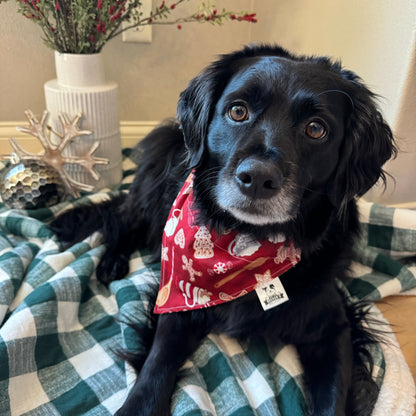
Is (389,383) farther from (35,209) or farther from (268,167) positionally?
(35,209)

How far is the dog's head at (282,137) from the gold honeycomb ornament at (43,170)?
0.82 meters

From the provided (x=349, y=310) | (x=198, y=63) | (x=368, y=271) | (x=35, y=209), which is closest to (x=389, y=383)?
(x=349, y=310)

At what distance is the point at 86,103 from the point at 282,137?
107 cm

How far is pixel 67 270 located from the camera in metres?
1.15

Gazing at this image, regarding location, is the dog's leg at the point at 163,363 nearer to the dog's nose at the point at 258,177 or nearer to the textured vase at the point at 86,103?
the dog's nose at the point at 258,177

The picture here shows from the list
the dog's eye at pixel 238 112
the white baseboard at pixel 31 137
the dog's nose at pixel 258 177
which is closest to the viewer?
the dog's nose at pixel 258 177

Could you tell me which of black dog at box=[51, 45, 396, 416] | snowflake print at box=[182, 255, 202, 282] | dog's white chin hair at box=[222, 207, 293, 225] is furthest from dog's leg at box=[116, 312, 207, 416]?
dog's white chin hair at box=[222, 207, 293, 225]

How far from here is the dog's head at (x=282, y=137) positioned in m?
0.77

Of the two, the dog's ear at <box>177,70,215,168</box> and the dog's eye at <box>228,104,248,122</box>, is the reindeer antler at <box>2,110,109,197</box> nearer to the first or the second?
the dog's ear at <box>177,70,215,168</box>

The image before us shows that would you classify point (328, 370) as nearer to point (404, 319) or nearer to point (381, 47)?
point (404, 319)

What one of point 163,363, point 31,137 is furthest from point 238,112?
point 31,137

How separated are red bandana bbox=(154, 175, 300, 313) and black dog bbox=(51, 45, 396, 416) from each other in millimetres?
33

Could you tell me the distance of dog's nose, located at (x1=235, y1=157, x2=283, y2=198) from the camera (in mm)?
719

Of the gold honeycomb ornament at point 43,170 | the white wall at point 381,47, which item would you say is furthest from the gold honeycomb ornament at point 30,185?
the white wall at point 381,47
